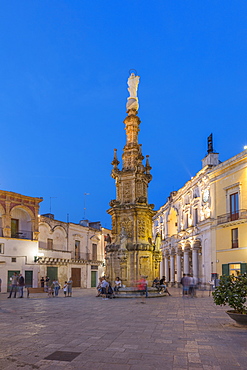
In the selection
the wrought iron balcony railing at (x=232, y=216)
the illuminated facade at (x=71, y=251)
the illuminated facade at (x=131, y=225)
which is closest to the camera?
the illuminated facade at (x=131, y=225)

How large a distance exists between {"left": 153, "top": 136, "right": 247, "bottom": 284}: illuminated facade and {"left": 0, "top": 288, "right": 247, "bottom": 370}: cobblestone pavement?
56.9 ft

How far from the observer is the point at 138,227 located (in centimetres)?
2212

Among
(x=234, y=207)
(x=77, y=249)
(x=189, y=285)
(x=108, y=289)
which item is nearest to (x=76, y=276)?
(x=77, y=249)

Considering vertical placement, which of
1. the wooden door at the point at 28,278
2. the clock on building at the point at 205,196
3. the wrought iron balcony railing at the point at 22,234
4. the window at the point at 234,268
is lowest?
the wooden door at the point at 28,278

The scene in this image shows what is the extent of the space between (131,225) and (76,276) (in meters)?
19.4

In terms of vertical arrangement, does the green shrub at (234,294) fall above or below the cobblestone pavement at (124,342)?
above

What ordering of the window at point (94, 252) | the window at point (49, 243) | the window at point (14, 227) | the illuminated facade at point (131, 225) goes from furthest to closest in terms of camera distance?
1. the window at point (94, 252)
2. the window at point (49, 243)
3. the window at point (14, 227)
4. the illuminated facade at point (131, 225)

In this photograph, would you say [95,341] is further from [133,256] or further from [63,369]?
[133,256]

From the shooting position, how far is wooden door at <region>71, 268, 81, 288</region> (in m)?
39.0

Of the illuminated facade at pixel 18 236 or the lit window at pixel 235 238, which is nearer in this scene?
the lit window at pixel 235 238

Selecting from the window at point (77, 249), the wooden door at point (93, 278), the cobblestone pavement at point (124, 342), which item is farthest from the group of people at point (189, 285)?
the wooden door at point (93, 278)

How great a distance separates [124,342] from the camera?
7.98 metres

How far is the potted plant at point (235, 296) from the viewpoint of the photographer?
9625mm

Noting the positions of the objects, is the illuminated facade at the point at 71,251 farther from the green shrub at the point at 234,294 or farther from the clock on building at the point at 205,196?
the green shrub at the point at 234,294
